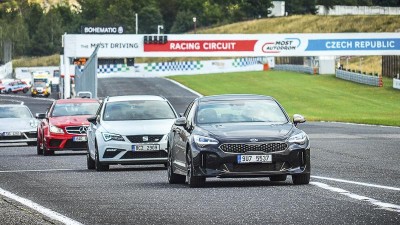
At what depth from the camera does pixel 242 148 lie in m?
15.7

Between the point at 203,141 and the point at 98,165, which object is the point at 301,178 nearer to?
the point at 203,141

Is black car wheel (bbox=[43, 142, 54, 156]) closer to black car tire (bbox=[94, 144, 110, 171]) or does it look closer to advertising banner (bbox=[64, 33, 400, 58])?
black car tire (bbox=[94, 144, 110, 171])

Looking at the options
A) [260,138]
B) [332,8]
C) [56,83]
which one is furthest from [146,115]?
[332,8]

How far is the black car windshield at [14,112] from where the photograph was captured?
1414 inches

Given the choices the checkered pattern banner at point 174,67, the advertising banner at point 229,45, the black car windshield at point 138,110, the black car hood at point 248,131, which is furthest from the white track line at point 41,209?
the checkered pattern banner at point 174,67

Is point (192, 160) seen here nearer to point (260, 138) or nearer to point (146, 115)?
point (260, 138)

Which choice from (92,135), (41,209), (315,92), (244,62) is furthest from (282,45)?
(41,209)

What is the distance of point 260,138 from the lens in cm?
1569

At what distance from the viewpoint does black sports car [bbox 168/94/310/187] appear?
15695 mm

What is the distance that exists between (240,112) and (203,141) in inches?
47.1

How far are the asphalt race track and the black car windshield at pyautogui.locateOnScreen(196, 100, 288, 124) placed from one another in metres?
0.86

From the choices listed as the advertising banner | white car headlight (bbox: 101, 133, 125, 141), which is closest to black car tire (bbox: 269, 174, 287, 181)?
white car headlight (bbox: 101, 133, 125, 141)

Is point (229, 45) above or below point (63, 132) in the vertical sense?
above

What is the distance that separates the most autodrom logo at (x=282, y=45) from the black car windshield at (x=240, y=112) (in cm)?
6118
